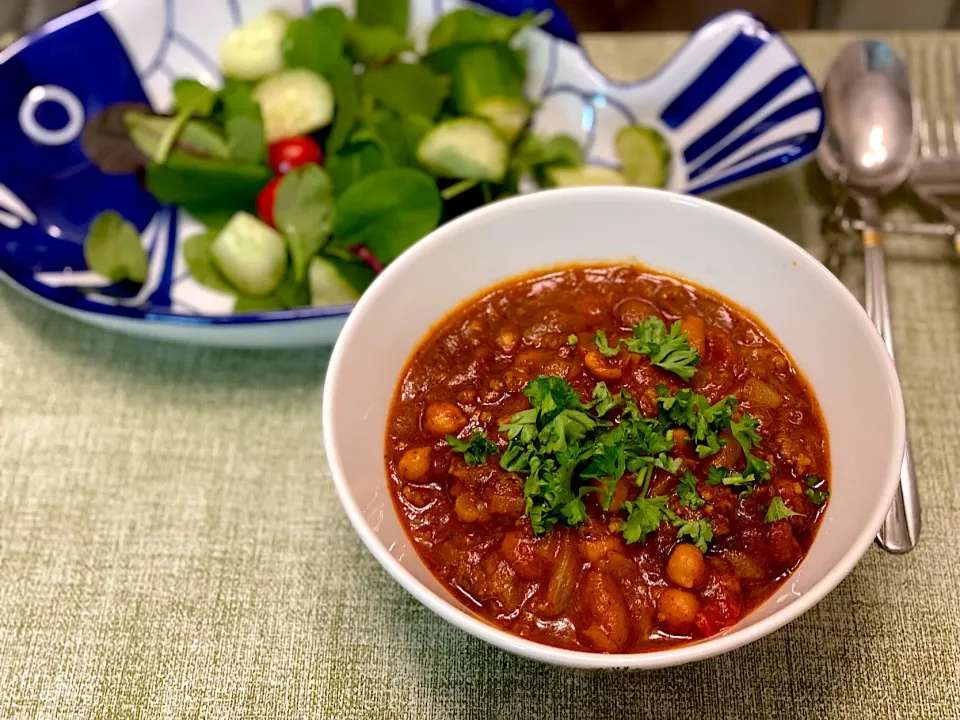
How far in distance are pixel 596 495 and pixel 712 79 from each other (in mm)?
1740

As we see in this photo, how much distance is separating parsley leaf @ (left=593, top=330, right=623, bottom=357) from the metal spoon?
39.2 inches

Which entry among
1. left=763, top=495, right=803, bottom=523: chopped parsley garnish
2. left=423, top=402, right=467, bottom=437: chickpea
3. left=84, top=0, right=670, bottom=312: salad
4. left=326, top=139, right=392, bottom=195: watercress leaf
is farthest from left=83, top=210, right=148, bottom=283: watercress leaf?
left=763, top=495, right=803, bottom=523: chopped parsley garnish

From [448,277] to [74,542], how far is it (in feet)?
4.00

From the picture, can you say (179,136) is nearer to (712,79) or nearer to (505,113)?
(505,113)

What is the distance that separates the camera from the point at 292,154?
278cm

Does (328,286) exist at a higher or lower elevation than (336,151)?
lower

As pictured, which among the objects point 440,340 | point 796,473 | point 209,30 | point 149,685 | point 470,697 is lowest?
point 470,697

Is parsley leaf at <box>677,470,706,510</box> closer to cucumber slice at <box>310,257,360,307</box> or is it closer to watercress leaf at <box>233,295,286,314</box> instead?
cucumber slice at <box>310,257,360,307</box>

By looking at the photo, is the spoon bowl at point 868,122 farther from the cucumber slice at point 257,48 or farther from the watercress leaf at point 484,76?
the cucumber slice at point 257,48

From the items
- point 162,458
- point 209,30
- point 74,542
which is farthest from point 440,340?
point 209,30

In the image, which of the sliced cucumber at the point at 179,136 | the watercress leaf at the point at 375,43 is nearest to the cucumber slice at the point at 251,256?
the sliced cucumber at the point at 179,136

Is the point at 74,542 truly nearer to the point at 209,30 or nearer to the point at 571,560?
the point at 571,560

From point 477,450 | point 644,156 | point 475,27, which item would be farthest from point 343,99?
point 477,450

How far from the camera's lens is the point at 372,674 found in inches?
74.2
